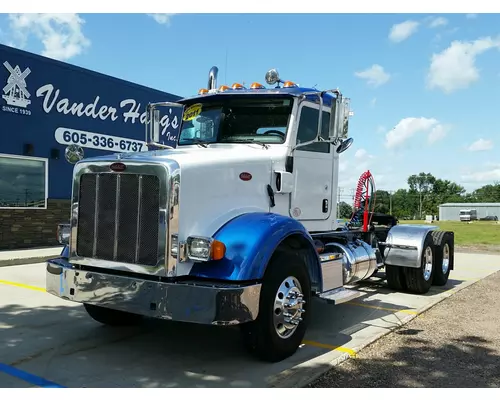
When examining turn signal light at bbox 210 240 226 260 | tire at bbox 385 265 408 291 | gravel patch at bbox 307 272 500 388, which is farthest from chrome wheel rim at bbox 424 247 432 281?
turn signal light at bbox 210 240 226 260

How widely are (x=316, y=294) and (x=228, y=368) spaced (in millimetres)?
1326

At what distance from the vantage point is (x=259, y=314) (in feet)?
14.0

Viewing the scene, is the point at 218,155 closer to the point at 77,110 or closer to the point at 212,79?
the point at 212,79

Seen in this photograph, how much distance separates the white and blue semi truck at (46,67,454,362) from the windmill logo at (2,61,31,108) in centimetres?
797

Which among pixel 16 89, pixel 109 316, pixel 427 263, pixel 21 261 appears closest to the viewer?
pixel 109 316

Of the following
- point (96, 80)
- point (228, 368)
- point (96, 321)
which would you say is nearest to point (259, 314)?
point (228, 368)

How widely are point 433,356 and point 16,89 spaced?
11.5 meters

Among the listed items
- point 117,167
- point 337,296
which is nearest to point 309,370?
point 337,296

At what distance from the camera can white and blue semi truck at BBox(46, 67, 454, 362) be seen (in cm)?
404

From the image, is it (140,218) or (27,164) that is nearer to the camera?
(140,218)

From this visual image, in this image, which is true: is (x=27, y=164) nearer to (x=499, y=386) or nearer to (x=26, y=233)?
(x=26, y=233)

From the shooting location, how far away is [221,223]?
174 inches

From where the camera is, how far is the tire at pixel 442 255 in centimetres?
865

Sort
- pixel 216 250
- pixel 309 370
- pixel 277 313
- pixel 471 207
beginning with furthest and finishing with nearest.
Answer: pixel 471 207
pixel 277 313
pixel 309 370
pixel 216 250
